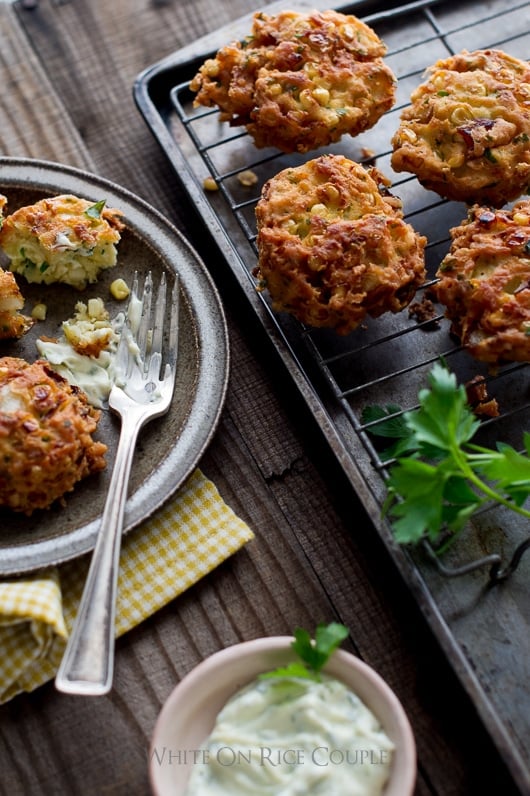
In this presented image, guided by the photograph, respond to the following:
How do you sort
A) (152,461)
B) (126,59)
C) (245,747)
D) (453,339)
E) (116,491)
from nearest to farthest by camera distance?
(245,747) < (116,491) < (152,461) < (453,339) < (126,59)

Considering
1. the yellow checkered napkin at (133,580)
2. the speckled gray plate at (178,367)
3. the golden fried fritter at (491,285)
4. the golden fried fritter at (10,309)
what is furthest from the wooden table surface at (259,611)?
the golden fried fritter at (10,309)

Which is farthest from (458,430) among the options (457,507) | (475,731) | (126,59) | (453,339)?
(126,59)

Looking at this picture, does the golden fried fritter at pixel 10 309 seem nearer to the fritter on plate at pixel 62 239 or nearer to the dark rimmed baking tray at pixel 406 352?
the fritter on plate at pixel 62 239

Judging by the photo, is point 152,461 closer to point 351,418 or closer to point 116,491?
point 116,491

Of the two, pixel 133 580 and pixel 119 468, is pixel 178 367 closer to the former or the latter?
pixel 119 468

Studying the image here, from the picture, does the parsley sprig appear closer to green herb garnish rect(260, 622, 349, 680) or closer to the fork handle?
green herb garnish rect(260, 622, 349, 680)

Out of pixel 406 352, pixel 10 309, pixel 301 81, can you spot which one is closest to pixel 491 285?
pixel 406 352
